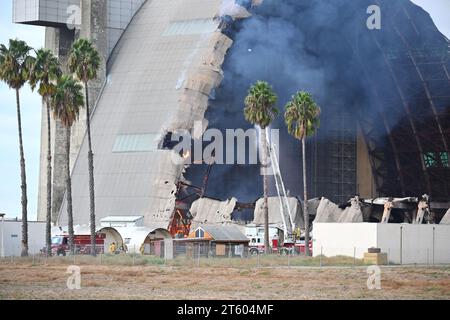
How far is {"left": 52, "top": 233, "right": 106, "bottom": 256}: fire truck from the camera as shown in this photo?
344 feet

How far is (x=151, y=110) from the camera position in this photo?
11712cm

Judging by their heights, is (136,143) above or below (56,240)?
above

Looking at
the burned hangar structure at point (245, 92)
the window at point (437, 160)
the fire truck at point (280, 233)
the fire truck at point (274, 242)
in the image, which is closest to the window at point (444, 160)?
the window at point (437, 160)

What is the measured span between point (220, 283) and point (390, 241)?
23930mm

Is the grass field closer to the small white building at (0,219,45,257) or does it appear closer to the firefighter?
Answer: the firefighter

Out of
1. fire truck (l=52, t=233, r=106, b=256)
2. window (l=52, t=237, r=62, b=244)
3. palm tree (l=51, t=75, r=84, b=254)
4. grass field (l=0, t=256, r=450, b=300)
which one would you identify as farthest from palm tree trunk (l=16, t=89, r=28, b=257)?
grass field (l=0, t=256, r=450, b=300)

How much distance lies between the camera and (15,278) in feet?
249

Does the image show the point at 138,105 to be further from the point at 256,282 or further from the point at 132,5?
the point at 256,282

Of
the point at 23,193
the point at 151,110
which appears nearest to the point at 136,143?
the point at 151,110

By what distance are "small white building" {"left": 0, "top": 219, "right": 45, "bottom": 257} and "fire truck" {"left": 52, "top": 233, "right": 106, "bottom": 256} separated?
1.80m

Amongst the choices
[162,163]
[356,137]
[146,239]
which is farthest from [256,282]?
[356,137]

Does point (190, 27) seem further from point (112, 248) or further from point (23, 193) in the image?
point (23, 193)
